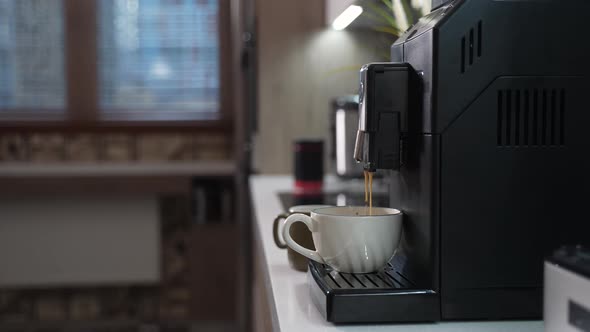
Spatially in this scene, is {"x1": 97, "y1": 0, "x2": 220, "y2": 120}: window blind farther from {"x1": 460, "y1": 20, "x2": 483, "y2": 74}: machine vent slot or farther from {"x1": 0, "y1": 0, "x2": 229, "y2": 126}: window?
{"x1": 460, "y1": 20, "x2": 483, "y2": 74}: machine vent slot

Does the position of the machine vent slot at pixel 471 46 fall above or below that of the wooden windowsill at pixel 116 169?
above

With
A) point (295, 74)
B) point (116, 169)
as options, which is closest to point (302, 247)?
point (295, 74)

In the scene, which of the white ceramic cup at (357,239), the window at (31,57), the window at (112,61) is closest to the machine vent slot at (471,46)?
the white ceramic cup at (357,239)

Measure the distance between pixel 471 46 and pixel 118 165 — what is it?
3004 millimetres

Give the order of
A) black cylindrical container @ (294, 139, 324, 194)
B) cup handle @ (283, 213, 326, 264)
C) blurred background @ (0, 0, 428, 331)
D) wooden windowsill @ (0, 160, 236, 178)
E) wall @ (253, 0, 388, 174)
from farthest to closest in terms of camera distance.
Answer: blurred background @ (0, 0, 428, 331)
wooden windowsill @ (0, 160, 236, 178)
wall @ (253, 0, 388, 174)
black cylindrical container @ (294, 139, 324, 194)
cup handle @ (283, 213, 326, 264)

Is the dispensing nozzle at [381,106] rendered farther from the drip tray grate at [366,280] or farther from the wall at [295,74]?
the wall at [295,74]

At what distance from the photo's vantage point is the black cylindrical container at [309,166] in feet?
6.26

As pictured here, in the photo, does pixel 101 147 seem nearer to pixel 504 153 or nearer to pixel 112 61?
pixel 112 61

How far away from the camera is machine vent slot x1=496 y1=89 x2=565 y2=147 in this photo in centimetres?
64

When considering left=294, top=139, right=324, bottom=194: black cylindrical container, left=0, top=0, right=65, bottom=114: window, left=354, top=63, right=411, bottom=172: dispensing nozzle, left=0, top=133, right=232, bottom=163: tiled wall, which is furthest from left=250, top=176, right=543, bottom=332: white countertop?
left=0, top=0, right=65, bottom=114: window

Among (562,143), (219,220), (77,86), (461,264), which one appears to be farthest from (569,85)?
(77,86)

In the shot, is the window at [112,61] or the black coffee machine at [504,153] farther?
the window at [112,61]

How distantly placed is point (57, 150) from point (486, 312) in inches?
128

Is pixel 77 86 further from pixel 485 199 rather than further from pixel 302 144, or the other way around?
pixel 485 199
